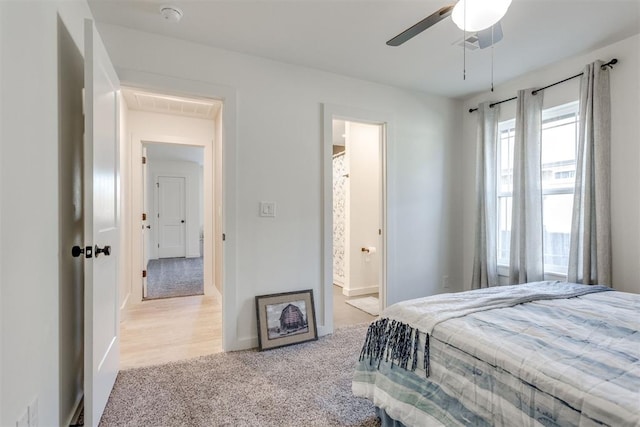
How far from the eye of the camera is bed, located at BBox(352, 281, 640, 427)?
0.95 meters

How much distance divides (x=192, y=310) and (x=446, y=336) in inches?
123

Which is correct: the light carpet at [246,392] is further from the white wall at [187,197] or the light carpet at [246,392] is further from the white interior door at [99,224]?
the white wall at [187,197]

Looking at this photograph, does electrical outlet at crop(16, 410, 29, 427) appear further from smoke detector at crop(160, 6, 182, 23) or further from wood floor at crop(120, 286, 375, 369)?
smoke detector at crop(160, 6, 182, 23)

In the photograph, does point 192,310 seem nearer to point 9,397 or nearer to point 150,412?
point 150,412

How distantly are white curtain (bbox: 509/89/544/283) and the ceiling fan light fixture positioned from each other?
6.26 feet

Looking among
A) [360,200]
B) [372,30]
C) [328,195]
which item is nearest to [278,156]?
[328,195]

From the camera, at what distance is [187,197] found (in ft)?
26.3

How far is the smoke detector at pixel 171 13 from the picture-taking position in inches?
80.6

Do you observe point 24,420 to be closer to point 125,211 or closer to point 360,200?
point 125,211

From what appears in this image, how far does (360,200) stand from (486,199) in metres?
1.68

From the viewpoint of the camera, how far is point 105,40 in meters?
2.27

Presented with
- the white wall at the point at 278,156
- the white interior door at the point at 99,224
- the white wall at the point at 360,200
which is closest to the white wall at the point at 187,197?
the white wall at the point at 360,200

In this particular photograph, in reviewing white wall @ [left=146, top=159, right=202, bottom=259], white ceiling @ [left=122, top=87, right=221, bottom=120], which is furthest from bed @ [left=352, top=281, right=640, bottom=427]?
white wall @ [left=146, top=159, right=202, bottom=259]

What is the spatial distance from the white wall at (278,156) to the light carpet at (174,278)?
218 cm
